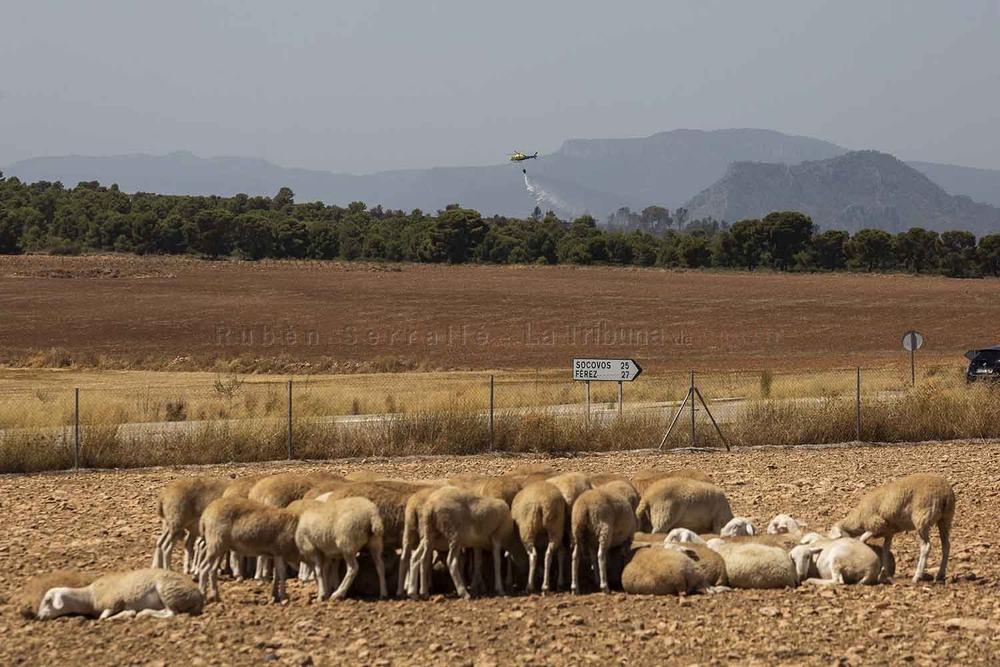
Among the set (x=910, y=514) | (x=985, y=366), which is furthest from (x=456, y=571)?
(x=985, y=366)

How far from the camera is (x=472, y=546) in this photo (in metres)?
12.8

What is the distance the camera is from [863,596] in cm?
1229

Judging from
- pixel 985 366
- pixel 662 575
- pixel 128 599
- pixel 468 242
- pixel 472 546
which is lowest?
pixel 128 599

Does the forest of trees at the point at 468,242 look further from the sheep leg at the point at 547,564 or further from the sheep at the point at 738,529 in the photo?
the sheep leg at the point at 547,564

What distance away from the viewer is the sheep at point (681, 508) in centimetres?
1448

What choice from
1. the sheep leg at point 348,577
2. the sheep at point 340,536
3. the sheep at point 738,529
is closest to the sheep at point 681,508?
the sheep at point 738,529

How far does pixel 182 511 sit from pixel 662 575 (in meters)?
5.23

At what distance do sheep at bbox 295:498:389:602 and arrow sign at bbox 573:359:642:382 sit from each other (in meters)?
14.9

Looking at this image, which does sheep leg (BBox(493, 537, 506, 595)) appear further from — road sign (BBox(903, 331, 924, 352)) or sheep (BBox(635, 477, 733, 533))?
road sign (BBox(903, 331, 924, 352))

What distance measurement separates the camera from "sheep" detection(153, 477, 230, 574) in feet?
44.3

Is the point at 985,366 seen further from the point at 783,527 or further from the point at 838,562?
the point at 838,562

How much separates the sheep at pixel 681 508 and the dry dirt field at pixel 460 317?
3743 cm

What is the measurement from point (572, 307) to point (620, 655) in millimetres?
81119

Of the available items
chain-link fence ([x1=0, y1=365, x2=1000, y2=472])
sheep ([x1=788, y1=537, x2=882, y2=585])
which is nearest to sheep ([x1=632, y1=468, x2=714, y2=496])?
sheep ([x1=788, y1=537, x2=882, y2=585])
